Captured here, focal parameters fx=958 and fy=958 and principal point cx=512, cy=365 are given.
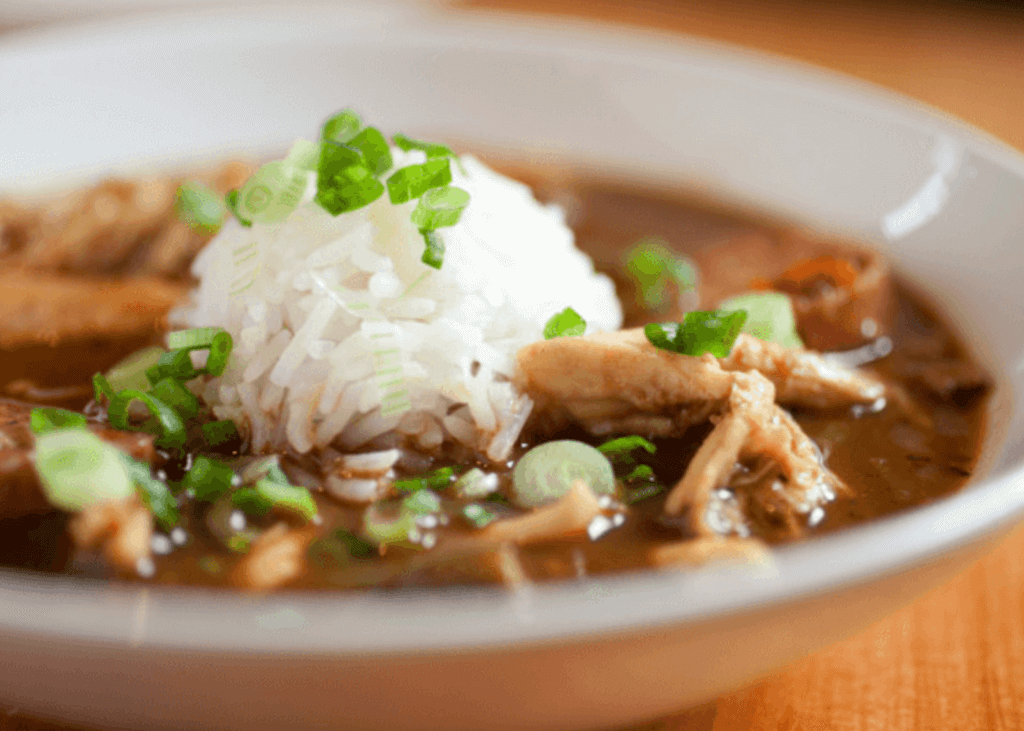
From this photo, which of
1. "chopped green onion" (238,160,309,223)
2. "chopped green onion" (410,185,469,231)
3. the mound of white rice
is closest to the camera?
the mound of white rice

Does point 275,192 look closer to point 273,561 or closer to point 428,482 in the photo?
point 428,482

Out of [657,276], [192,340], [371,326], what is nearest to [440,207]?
[371,326]

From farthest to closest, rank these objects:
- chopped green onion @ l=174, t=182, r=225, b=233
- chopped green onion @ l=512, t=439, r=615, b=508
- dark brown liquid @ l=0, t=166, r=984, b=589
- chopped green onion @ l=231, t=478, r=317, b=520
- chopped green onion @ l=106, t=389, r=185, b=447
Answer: chopped green onion @ l=174, t=182, r=225, b=233
chopped green onion @ l=106, t=389, r=185, b=447
chopped green onion @ l=512, t=439, r=615, b=508
chopped green onion @ l=231, t=478, r=317, b=520
dark brown liquid @ l=0, t=166, r=984, b=589

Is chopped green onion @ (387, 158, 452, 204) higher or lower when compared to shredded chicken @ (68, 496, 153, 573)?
higher

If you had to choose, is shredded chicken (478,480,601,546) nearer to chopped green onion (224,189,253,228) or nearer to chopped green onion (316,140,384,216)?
chopped green onion (316,140,384,216)

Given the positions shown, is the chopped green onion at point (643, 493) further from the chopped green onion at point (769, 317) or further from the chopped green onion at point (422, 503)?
the chopped green onion at point (769, 317)

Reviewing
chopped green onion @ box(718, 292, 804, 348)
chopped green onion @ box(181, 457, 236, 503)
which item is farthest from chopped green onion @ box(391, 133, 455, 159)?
chopped green onion @ box(181, 457, 236, 503)

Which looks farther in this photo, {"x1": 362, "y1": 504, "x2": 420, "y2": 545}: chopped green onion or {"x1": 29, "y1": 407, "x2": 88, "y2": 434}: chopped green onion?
{"x1": 29, "y1": 407, "x2": 88, "y2": 434}: chopped green onion
